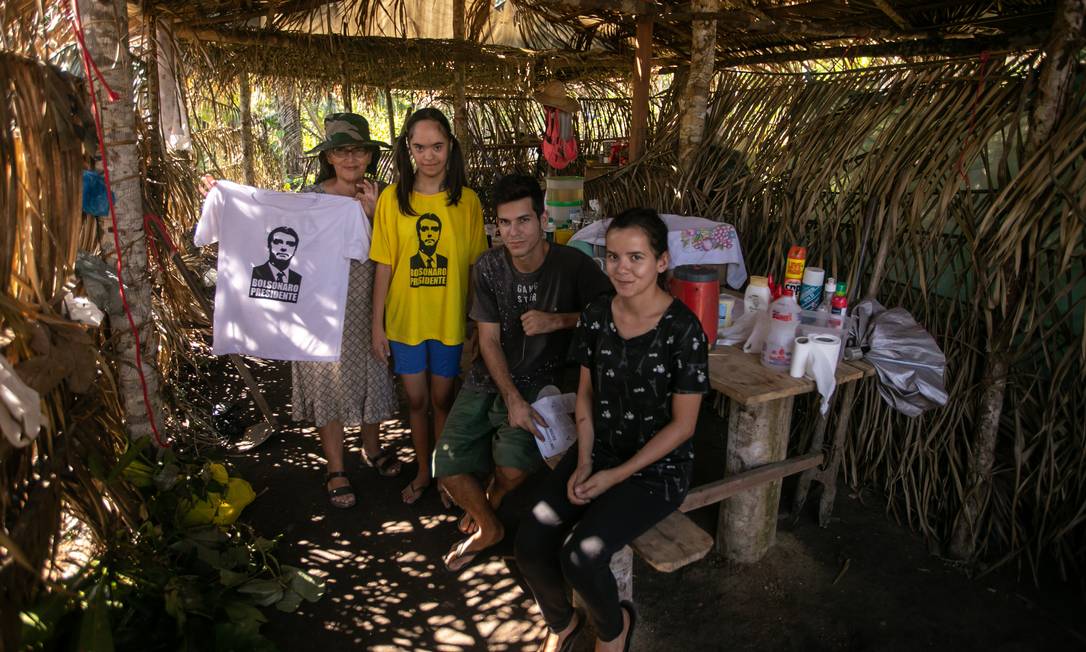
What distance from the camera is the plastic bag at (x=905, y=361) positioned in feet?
9.18

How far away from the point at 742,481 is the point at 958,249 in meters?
1.57

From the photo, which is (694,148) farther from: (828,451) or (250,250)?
(250,250)

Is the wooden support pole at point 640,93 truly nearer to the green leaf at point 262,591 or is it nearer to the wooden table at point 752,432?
the wooden table at point 752,432

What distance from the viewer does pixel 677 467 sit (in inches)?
91.3

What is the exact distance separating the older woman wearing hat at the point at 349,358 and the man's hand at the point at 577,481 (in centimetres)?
144

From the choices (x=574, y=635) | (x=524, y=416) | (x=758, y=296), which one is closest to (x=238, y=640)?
(x=574, y=635)

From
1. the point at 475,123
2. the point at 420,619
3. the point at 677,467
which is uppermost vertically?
the point at 475,123

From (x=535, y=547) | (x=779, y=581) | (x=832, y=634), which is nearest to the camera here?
(x=535, y=547)

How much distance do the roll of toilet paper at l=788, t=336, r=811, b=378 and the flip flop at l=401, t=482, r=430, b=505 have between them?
2.08 meters

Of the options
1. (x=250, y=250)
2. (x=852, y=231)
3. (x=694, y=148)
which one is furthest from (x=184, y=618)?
(x=694, y=148)

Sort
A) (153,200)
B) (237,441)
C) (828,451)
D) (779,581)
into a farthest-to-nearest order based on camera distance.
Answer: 1. (237,441)
2. (153,200)
3. (828,451)
4. (779,581)

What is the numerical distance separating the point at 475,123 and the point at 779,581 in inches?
260

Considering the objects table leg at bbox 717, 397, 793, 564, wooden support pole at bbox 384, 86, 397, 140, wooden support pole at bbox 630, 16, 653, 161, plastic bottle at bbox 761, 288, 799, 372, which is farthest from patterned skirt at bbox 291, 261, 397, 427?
wooden support pole at bbox 384, 86, 397, 140

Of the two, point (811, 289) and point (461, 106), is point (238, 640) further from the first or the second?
point (461, 106)
